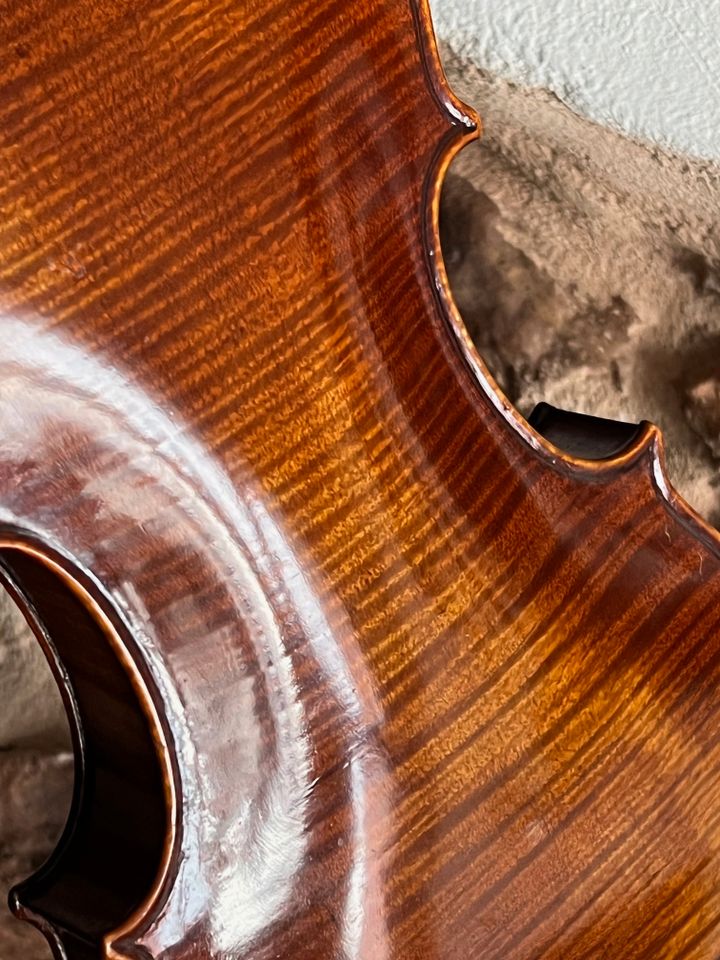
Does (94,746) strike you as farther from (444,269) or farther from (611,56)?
(611,56)

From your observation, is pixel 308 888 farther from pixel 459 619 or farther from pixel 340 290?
pixel 340 290

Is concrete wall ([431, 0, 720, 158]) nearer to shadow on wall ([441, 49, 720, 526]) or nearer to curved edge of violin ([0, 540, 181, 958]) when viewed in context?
shadow on wall ([441, 49, 720, 526])

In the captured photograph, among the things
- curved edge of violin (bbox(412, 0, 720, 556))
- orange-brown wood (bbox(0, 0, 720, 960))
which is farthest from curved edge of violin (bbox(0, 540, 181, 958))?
curved edge of violin (bbox(412, 0, 720, 556))

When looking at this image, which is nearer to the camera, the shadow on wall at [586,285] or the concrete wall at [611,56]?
the shadow on wall at [586,285]

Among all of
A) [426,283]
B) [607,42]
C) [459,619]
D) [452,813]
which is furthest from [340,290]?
[607,42]

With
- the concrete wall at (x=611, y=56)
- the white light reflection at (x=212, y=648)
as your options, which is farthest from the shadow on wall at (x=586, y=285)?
the white light reflection at (x=212, y=648)

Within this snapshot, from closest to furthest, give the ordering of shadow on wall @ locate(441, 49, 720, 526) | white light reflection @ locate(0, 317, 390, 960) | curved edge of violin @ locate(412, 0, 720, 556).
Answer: white light reflection @ locate(0, 317, 390, 960) → curved edge of violin @ locate(412, 0, 720, 556) → shadow on wall @ locate(441, 49, 720, 526)

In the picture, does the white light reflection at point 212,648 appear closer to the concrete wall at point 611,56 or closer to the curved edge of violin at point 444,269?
the curved edge of violin at point 444,269
